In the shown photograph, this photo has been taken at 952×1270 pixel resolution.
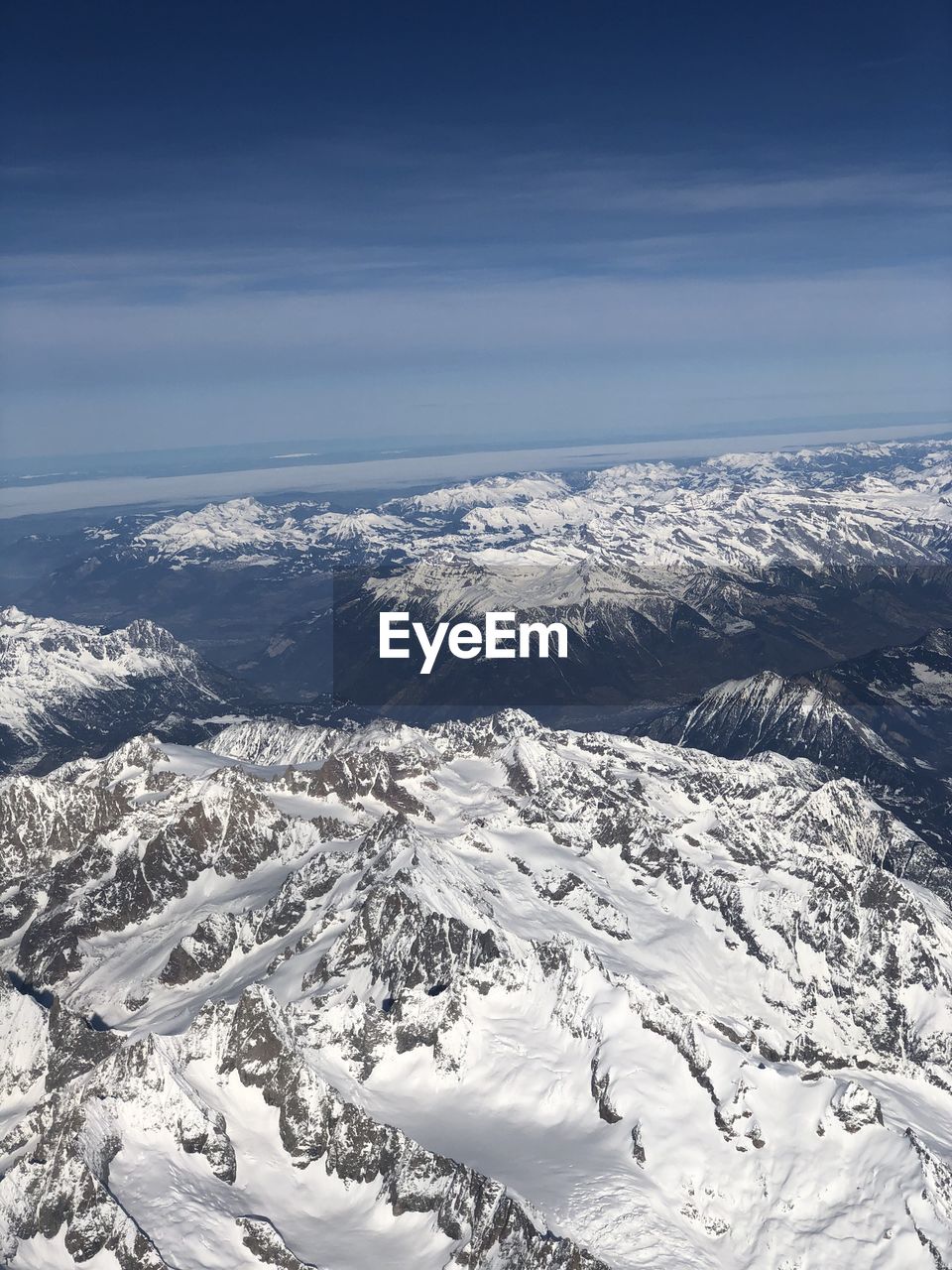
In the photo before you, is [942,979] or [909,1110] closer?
[909,1110]

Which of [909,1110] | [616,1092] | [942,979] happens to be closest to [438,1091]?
[616,1092]

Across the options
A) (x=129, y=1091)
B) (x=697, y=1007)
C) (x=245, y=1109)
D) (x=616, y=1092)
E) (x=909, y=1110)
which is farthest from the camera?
(x=697, y=1007)

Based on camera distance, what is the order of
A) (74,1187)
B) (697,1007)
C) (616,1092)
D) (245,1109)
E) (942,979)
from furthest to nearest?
1. (942,979)
2. (697,1007)
3. (616,1092)
4. (245,1109)
5. (74,1187)

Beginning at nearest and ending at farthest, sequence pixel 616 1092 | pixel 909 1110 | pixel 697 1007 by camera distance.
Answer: pixel 616 1092 < pixel 909 1110 < pixel 697 1007

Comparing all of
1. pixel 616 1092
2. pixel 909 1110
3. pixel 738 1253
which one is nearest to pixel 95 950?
pixel 616 1092

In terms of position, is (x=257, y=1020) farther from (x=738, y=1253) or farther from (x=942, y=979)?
(x=942, y=979)

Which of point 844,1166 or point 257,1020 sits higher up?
point 257,1020

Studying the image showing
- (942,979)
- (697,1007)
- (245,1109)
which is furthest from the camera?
(942,979)

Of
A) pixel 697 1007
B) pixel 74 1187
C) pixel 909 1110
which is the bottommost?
pixel 909 1110

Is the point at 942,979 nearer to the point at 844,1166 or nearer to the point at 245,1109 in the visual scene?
the point at 844,1166
